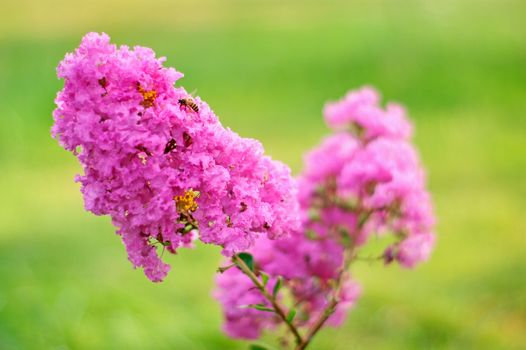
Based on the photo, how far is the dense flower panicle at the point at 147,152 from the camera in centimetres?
143

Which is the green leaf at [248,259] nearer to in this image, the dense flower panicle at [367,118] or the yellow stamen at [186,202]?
the yellow stamen at [186,202]

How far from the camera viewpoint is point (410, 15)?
7398mm

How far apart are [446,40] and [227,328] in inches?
207

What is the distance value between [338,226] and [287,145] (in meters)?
3.43

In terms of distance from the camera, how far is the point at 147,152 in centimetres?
147

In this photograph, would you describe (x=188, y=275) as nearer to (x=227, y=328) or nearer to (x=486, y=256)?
(x=486, y=256)

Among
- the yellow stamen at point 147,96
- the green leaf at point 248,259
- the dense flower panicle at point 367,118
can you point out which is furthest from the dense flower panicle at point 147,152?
the dense flower panicle at point 367,118

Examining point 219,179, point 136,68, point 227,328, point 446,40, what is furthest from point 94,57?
point 446,40

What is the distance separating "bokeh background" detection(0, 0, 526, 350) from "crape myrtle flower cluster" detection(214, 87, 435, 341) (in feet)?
3.25

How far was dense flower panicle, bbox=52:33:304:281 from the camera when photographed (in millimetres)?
1433

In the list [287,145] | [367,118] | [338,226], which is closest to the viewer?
[338,226]

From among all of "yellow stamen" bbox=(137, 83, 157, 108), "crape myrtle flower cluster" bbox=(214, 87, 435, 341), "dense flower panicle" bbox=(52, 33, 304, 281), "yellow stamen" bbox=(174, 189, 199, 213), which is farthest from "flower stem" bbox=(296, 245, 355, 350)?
"yellow stamen" bbox=(137, 83, 157, 108)

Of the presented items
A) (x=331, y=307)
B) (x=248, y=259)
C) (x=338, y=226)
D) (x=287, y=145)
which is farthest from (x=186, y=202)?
(x=287, y=145)

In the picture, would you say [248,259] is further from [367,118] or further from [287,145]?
[287,145]
